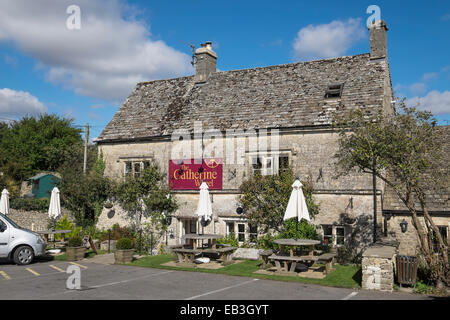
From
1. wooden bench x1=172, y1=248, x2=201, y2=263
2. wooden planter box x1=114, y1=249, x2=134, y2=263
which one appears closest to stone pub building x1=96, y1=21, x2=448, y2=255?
wooden bench x1=172, y1=248, x2=201, y2=263

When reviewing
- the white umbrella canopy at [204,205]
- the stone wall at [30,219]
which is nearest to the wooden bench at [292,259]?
the white umbrella canopy at [204,205]

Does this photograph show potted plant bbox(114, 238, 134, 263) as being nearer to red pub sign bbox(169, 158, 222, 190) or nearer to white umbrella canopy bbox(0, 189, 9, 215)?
red pub sign bbox(169, 158, 222, 190)

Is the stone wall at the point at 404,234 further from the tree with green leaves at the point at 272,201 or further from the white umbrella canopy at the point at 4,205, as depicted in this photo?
the white umbrella canopy at the point at 4,205

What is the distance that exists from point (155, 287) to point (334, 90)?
1228 cm

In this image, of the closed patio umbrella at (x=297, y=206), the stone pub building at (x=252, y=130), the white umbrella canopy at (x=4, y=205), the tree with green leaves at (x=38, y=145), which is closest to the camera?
the closed patio umbrella at (x=297, y=206)

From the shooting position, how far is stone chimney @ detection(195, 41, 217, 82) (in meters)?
23.9

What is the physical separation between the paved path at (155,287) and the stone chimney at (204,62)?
13170mm

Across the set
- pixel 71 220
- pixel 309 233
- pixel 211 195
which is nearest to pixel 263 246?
pixel 309 233

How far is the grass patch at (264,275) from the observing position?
1248 centimetres

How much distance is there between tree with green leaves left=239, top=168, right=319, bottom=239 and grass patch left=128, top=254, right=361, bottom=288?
191 centimetres

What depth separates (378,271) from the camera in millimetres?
11547

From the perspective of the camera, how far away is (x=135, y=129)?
22203 mm
